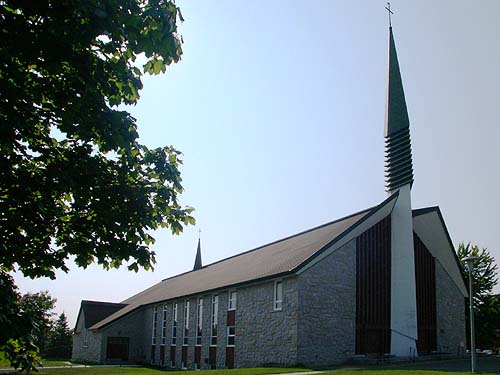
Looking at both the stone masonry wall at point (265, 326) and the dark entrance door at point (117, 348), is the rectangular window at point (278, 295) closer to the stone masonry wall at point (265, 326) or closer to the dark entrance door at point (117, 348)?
the stone masonry wall at point (265, 326)

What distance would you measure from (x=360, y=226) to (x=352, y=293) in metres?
3.10

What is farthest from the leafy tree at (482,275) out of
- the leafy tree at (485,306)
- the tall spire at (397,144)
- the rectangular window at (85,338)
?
the rectangular window at (85,338)

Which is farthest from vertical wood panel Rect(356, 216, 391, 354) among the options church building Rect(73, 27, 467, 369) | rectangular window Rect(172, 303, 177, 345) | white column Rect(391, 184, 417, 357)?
rectangular window Rect(172, 303, 177, 345)

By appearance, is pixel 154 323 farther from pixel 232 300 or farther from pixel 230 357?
pixel 230 357

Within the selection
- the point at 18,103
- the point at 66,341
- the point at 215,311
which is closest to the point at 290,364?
the point at 215,311

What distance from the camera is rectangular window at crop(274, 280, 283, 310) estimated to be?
23444 mm

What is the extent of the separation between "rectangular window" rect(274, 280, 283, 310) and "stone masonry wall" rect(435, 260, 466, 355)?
9.22 meters

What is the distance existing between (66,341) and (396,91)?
47.3 m

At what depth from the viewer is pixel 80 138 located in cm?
559

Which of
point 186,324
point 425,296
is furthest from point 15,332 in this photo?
point 186,324

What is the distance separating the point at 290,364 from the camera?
2170 centimetres

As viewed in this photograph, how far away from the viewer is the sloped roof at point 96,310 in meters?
50.2

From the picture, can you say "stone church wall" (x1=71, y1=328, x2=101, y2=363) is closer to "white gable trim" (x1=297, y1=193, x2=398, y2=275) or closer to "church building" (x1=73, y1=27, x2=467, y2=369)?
"church building" (x1=73, y1=27, x2=467, y2=369)

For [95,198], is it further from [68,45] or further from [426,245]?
[426,245]
